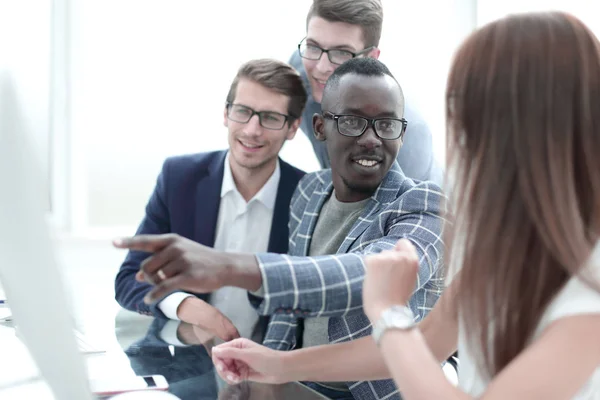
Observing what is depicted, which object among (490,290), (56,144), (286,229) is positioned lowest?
(56,144)

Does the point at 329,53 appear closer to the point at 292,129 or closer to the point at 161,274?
the point at 292,129

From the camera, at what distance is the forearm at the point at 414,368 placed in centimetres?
94

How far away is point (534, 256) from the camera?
0.97m

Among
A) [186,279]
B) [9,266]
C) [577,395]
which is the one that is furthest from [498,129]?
[9,266]

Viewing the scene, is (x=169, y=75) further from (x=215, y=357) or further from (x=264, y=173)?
(x=215, y=357)

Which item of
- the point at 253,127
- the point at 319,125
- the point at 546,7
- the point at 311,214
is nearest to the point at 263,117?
the point at 253,127

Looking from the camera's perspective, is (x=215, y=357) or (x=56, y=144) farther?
(x=56, y=144)

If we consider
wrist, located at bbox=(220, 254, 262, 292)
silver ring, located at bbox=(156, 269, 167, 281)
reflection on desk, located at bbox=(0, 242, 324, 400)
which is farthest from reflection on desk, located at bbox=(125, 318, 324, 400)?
silver ring, located at bbox=(156, 269, 167, 281)

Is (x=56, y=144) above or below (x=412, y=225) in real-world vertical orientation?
below

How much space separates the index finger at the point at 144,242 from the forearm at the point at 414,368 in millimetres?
321

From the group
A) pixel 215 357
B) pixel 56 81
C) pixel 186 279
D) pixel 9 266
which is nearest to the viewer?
pixel 9 266

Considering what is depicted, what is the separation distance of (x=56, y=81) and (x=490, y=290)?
3.53 meters

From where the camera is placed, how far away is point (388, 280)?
1090 mm

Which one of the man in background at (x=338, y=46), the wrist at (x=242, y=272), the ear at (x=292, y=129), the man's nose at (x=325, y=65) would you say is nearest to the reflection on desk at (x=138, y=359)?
the wrist at (x=242, y=272)
